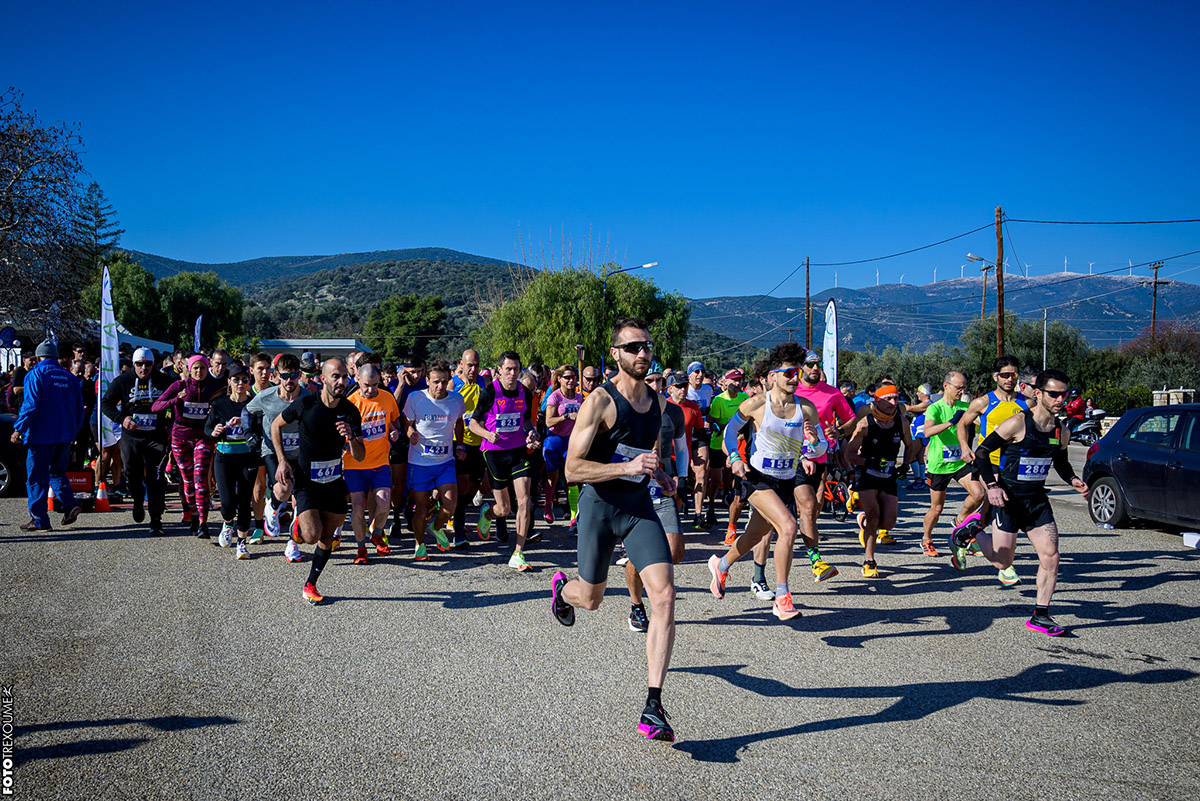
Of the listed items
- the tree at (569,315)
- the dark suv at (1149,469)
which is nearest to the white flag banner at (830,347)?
the dark suv at (1149,469)

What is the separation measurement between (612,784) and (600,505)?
57.0 inches

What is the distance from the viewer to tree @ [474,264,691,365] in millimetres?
48594

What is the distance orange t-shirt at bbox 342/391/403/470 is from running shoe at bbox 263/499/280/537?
2.03m

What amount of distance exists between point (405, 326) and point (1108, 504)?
293 feet

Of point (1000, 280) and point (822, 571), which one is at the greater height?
point (1000, 280)

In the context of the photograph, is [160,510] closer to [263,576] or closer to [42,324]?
[263,576]

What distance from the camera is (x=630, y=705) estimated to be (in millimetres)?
4238

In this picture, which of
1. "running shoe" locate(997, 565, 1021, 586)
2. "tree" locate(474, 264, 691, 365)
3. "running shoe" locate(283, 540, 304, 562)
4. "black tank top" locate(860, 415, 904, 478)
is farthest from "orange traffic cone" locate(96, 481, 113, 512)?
"tree" locate(474, 264, 691, 365)

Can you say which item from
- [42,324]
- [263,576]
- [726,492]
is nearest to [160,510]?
[263,576]

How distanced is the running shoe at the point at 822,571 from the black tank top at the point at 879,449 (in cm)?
126

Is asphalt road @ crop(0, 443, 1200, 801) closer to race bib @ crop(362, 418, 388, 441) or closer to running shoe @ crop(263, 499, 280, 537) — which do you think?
race bib @ crop(362, 418, 388, 441)

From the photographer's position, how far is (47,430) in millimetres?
8797

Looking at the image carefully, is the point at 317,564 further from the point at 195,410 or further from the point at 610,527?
the point at 195,410

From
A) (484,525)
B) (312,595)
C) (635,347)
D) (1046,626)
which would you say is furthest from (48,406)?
(1046,626)
